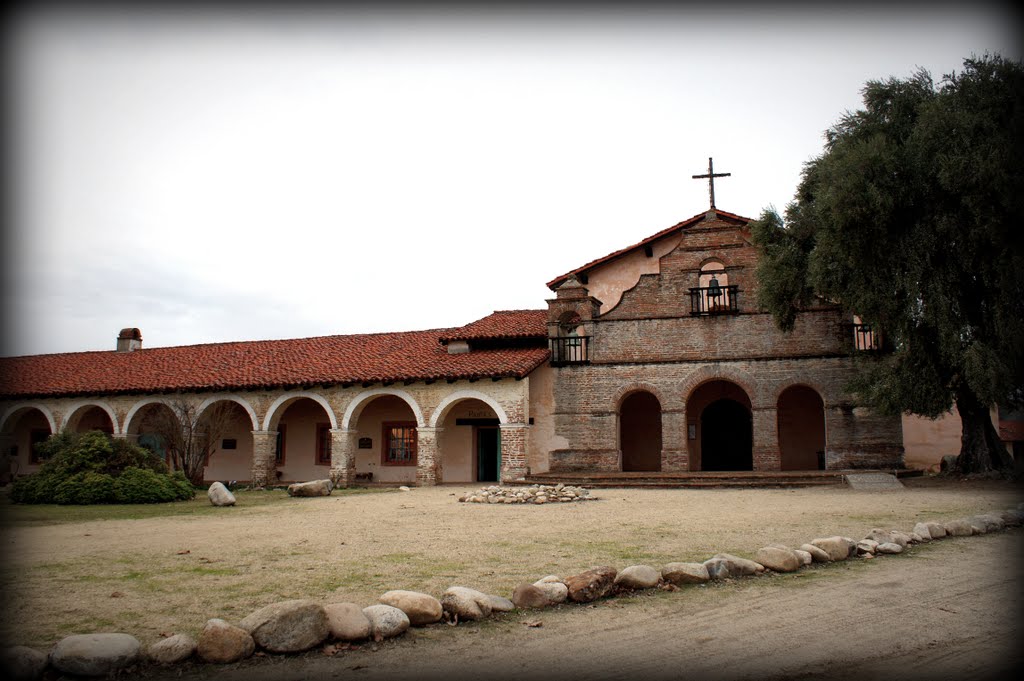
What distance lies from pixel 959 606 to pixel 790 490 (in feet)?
39.2

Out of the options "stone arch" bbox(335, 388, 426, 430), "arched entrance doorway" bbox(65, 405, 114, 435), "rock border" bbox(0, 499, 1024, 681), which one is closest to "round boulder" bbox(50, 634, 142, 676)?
"rock border" bbox(0, 499, 1024, 681)

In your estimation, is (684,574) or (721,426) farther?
(721,426)

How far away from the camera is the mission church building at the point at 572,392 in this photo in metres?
20.8

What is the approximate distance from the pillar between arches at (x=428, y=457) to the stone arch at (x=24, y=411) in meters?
13.5

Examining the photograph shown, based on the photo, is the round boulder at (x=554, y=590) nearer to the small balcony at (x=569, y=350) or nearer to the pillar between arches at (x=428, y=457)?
the pillar between arches at (x=428, y=457)

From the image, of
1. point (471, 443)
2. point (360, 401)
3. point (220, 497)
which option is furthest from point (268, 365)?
point (220, 497)

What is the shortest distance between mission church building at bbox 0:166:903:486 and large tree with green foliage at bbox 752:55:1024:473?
12.3ft

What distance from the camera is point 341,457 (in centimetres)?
2264

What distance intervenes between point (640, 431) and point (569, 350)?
12.7 ft

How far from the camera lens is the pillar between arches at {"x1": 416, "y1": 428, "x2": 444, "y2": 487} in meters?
21.6

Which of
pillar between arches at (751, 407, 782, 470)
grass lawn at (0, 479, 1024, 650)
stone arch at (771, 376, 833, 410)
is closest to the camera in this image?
grass lawn at (0, 479, 1024, 650)

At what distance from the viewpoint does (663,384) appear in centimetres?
2164

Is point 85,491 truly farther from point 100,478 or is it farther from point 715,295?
point 715,295

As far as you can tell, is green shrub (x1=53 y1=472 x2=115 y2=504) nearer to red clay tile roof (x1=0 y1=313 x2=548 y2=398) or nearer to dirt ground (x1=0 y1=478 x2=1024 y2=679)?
dirt ground (x1=0 y1=478 x2=1024 y2=679)
